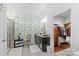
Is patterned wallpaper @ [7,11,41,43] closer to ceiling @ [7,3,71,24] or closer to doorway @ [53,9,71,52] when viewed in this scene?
ceiling @ [7,3,71,24]

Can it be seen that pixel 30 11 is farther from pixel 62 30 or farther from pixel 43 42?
pixel 43 42

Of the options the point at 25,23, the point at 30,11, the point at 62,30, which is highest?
the point at 30,11

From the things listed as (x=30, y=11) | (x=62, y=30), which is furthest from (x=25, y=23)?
(x=62, y=30)

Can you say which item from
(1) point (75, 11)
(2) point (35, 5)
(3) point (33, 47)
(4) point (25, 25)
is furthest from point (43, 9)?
(3) point (33, 47)

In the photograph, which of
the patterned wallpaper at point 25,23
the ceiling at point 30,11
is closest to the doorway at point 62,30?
the ceiling at point 30,11

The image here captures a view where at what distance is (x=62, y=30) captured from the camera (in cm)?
262

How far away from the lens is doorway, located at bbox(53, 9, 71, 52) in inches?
94.0

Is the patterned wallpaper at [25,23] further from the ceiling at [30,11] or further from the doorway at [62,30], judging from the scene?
the doorway at [62,30]

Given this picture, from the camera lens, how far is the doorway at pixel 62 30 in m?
2.39

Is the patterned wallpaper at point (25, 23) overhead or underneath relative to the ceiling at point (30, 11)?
underneath

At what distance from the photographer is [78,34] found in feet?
6.98

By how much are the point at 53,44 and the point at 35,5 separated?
39.0 inches

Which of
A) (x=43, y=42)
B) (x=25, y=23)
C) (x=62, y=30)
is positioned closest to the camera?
(x=25, y=23)

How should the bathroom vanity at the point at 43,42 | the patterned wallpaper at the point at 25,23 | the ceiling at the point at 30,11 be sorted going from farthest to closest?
the bathroom vanity at the point at 43,42 < the patterned wallpaper at the point at 25,23 < the ceiling at the point at 30,11
